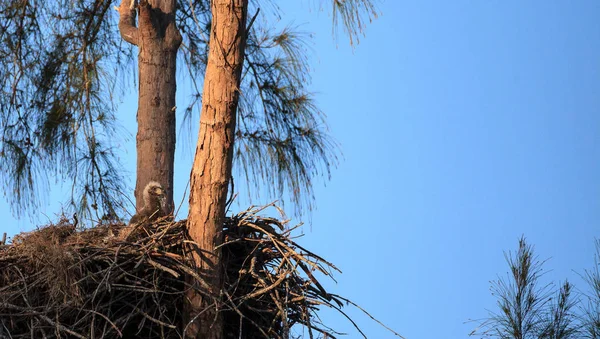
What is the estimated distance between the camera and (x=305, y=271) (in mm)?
3461

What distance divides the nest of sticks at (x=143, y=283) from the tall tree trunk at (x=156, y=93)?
945 millimetres

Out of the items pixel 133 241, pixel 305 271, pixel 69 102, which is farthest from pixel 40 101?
pixel 305 271

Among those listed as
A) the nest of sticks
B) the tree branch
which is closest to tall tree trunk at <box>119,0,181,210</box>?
the tree branch

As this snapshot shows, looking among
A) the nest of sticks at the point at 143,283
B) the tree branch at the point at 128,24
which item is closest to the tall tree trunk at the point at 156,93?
the tree branch at the point at 128,24

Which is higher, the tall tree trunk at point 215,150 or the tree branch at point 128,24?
the tree branch at point 128,24

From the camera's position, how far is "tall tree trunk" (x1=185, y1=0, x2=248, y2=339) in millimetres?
3424

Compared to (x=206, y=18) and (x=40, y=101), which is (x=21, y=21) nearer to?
(x=40, y=101)

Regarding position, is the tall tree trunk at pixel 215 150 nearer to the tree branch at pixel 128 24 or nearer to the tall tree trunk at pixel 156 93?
the tall tree trunk at pixel 156 93

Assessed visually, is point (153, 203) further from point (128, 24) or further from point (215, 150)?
point (128, 24)

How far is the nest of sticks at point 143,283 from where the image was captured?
334cm

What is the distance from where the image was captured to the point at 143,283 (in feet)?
11.2

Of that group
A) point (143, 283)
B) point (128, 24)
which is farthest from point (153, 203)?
point (128, 24)

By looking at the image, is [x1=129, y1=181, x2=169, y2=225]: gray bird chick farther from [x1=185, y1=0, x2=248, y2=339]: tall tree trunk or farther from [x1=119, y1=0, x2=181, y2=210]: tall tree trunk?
[x1=185, y1=0, x2=248, y2=339]: tall tree trunk

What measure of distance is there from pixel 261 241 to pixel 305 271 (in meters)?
0.23
